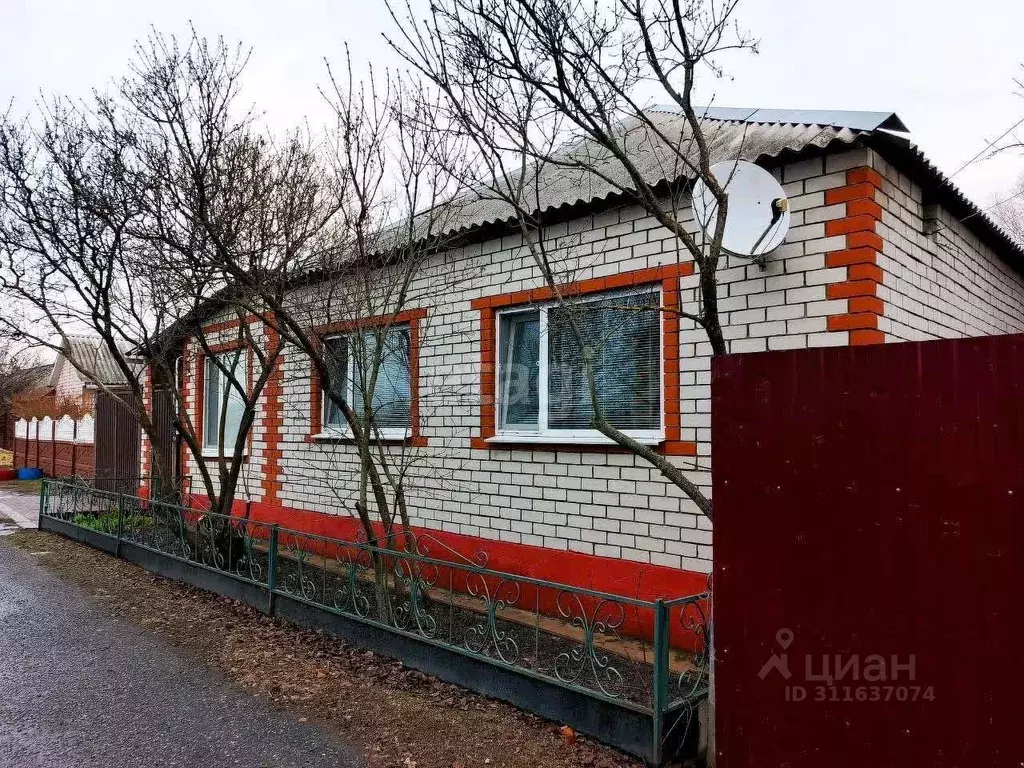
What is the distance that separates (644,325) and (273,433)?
4.87 meters

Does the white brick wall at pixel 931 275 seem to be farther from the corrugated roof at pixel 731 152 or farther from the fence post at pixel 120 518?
the fence post at pixel 120 518

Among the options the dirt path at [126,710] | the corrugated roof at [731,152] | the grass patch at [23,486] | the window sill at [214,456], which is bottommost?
the grass patch at [23,486]

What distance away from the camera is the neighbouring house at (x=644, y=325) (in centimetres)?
371

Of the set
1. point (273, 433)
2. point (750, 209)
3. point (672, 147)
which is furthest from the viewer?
point (273, 433)

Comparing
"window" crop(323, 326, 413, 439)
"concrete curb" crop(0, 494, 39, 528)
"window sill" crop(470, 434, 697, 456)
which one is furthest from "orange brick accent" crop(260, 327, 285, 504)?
"concrete curb" crop(0, 494, 39, 528)

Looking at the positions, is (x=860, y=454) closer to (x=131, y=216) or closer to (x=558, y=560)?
(x=558, y=560)

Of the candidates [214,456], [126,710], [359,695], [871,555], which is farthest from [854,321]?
[214,456]

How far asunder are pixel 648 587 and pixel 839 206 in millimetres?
2525

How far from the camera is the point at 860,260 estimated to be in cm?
356

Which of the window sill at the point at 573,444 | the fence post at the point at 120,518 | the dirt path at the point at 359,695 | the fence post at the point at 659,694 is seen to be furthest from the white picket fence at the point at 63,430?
the fence post at the point at 659,694

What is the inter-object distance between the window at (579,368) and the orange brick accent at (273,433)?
3.30m

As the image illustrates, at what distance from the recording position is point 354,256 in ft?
16.5

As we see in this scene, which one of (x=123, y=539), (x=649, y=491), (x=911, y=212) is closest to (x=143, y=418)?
(x=123, y=539)

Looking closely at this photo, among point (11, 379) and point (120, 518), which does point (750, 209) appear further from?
point (11, 379)
